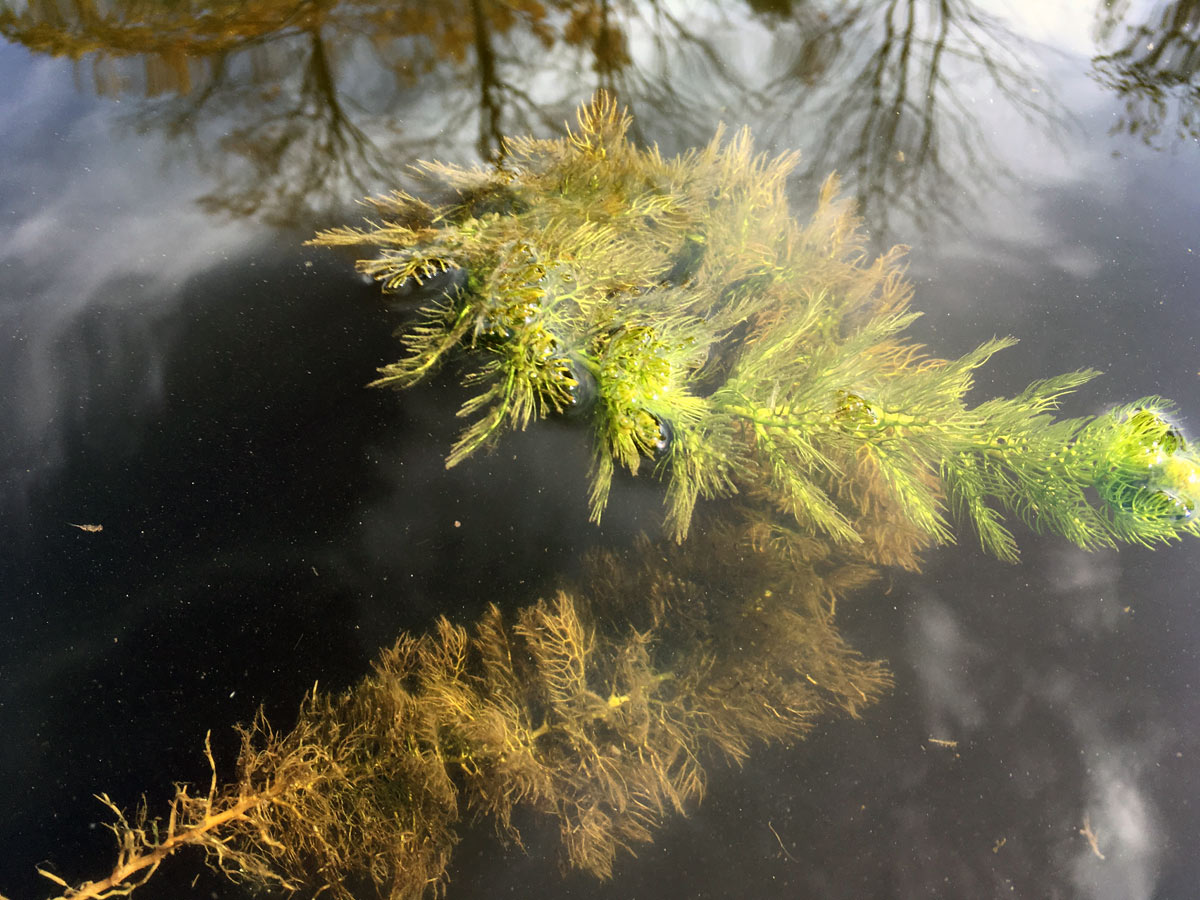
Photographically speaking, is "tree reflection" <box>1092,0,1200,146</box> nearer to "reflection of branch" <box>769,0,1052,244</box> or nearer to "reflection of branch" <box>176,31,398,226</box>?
"reflection of branch" <box>769,0,1052,244</box>

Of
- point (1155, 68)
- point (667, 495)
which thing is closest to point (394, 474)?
point (667, 495)

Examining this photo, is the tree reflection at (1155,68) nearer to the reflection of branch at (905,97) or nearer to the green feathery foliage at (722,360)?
the reflection of branch at (905,97)

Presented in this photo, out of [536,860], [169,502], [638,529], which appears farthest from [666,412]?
[169,502]

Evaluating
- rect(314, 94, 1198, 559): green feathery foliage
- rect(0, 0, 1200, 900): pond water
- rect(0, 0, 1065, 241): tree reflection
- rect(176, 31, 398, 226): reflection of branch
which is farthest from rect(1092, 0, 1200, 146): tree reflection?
rect(176, 31, 398, 226): reflection of branch

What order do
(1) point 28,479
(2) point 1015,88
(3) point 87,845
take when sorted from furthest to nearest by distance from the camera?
(2) point 1015,88, (1) point 28,479, (3) point 87,845

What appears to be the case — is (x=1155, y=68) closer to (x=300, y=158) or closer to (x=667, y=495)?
(x=667, y=495)

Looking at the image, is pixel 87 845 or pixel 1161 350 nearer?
pixel 87 845

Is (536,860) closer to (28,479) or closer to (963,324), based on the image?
(28,479)
